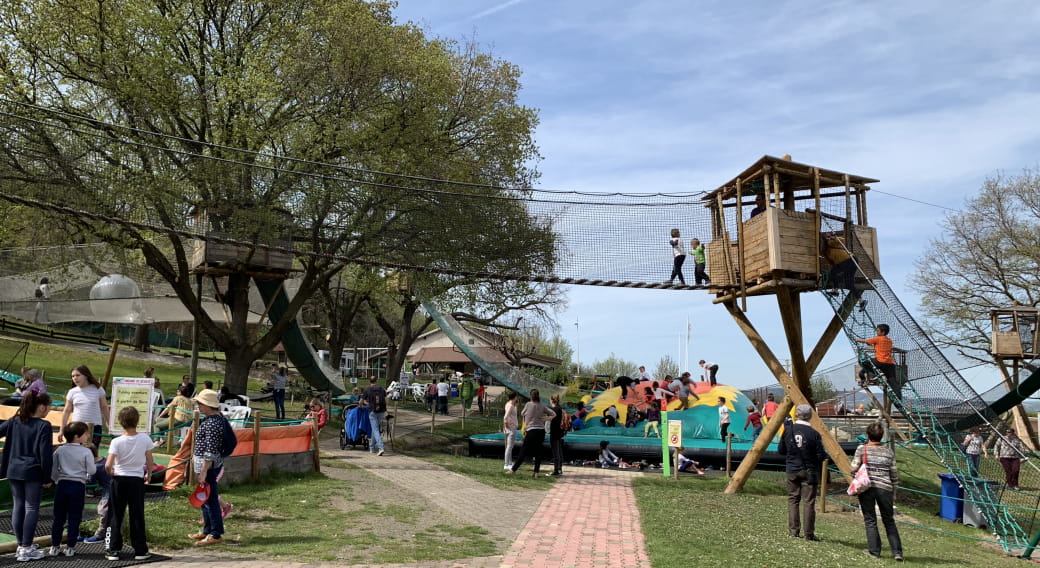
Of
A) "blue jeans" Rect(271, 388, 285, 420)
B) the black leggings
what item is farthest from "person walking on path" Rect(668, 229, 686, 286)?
"blue jeans" Rect(271, 388, 285, 420)

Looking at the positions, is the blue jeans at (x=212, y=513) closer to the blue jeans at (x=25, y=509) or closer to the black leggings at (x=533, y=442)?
the blue jeans at (x=25, y=509)

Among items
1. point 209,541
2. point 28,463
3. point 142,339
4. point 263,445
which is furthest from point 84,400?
point 142,339

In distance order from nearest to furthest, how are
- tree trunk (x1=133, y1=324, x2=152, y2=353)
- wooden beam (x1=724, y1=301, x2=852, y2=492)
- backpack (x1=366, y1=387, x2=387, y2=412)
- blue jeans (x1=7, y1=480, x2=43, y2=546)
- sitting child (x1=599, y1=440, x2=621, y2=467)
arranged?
blue jeans (x1=7, y1=480, x2=43, y2=546), wooden beam (x1=724, y1=301, x2=852, y2=492), backpack (x1=366, y1=387, x2=387, y2=412), sitting child (x1=599, y1=440, x2=621, y2=467), tree trunk (x1=133, y1=324, x2=152, y2=353)

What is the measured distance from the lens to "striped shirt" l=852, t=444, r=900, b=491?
8.61 m

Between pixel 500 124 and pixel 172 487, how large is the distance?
16170 mm

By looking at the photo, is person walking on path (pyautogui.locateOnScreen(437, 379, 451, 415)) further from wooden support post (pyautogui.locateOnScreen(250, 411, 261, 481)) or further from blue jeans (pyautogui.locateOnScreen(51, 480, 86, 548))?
blue jeans (pyautogui.locateOnScreen(51, 480, 86, 548))

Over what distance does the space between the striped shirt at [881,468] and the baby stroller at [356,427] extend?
11.4 m

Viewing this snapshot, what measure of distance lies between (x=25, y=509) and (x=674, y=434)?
11.8 m

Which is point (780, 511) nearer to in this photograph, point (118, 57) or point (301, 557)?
point (301, 557)

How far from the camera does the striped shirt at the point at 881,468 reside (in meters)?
8.61

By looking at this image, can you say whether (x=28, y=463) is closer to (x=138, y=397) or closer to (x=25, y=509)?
(x=25, y=509)

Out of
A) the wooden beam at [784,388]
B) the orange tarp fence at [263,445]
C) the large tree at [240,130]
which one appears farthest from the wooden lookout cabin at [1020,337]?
the orange tarp fence at [263,445]

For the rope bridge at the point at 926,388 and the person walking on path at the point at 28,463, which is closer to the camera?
the person walking on path at the point at 28,463

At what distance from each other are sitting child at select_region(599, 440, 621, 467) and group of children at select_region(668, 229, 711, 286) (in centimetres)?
563
